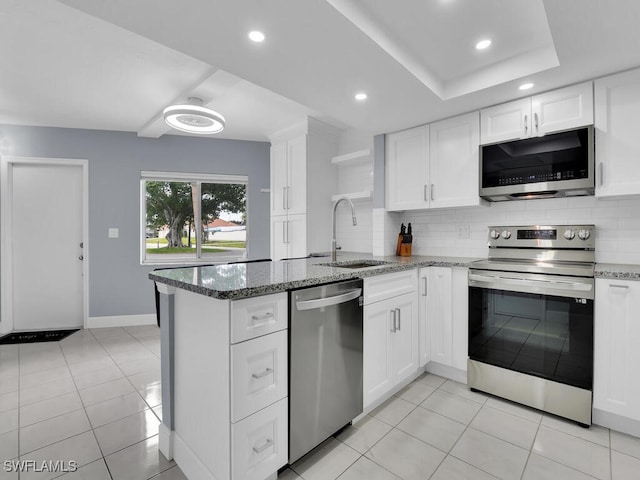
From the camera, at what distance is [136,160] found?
4195 mm

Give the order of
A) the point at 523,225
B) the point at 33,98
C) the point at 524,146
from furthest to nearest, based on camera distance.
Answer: the point at 33,98 < the point at 523,225 < the point at 524,146

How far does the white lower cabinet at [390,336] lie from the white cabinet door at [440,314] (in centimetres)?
19

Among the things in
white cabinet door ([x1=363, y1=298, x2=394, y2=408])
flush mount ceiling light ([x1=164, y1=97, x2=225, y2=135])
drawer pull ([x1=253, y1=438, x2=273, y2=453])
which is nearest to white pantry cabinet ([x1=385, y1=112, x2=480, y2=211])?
white cabinet door ([x1=363, y1=298, x2=394, y2=408])

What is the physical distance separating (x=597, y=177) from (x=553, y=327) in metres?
1.02

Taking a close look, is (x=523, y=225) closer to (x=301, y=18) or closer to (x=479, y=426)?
(x=479, y=426)

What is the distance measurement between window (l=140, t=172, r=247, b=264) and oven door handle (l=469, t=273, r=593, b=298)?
10.8 ft

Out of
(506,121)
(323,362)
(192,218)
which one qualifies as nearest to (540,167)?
(506,121)

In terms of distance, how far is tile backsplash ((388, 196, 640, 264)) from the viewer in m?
2.22

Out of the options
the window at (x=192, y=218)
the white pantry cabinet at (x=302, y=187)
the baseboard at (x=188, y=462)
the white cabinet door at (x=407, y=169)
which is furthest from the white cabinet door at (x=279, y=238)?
the baseboard at (x=188, y=462)

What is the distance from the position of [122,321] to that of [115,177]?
1.86 meters

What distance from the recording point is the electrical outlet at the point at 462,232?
9.71 feet

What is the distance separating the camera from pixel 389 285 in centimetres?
219

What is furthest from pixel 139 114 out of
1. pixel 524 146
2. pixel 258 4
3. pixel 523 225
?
pixel 523 225

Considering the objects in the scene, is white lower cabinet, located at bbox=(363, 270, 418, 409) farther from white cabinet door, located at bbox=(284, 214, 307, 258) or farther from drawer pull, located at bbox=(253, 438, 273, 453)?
white cabinet door, located at bbox=(284, 214, 307, 258)
